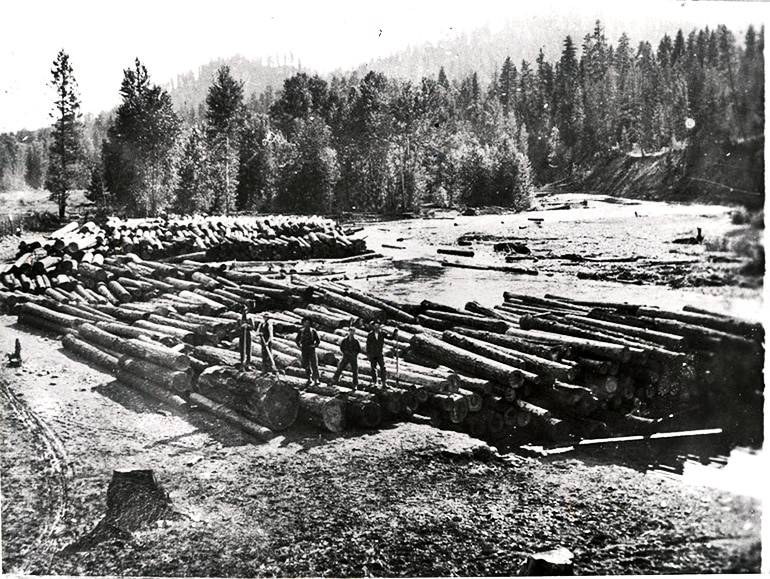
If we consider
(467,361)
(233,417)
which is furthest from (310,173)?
(233,417)

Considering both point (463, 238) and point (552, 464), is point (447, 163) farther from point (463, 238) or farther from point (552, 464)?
point (552, 464)

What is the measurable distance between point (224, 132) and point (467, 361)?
511 cm

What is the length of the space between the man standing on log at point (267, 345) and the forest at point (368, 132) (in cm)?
274

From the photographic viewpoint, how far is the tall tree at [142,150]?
7.78 m

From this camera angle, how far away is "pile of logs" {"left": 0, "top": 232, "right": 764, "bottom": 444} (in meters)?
Result: 6.53

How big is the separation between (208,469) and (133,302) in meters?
3.73

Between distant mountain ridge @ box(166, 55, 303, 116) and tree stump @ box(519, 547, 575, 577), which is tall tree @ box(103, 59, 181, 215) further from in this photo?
tree stump @ box(519, 547, 575, 577)

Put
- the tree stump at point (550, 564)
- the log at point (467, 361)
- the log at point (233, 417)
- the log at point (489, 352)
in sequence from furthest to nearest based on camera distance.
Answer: the log at point (489, 352)
the log at point (467, 361)
the log at point (233, 417)
the tree stump at point (550, 564)

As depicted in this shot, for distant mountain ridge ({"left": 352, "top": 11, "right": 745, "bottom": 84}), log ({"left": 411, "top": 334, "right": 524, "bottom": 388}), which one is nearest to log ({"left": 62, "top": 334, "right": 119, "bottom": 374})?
log ({"left": 411, "top": 334, "right": 524, "bottom": 388})

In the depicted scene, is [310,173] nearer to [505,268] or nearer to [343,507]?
[505,268]

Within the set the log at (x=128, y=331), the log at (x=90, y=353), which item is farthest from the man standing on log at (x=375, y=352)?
the log at (x=90, y=353)

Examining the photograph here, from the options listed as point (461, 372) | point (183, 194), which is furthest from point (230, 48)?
point (461, 372)

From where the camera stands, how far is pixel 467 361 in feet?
23.0

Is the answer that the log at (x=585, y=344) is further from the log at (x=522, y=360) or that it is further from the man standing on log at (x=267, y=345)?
the man standing on log at (x=267, y=345)
